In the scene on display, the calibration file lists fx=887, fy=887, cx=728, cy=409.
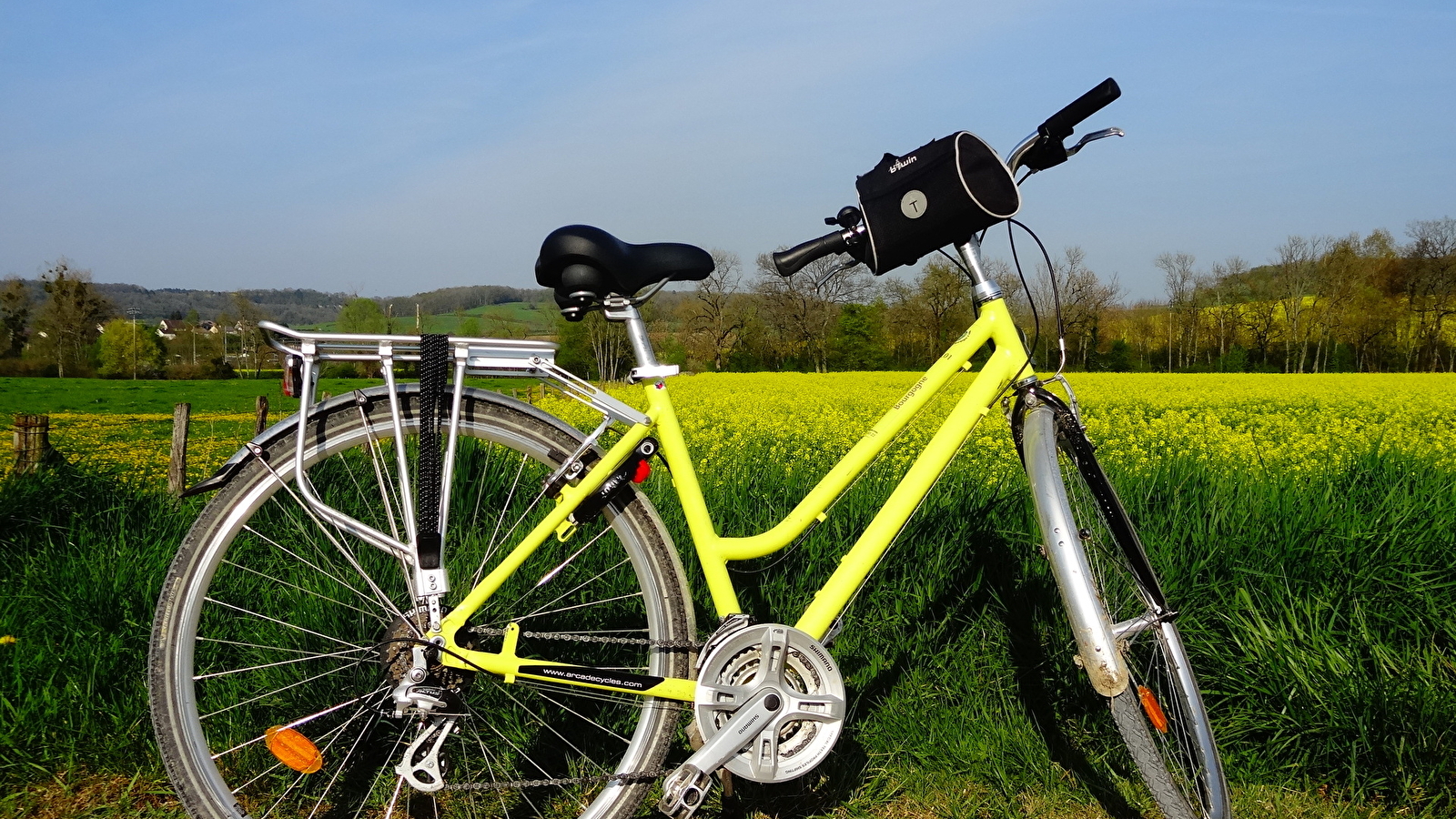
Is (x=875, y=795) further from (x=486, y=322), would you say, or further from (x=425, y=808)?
(x=486, y=322)

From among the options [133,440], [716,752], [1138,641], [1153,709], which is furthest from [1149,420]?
[133,440]

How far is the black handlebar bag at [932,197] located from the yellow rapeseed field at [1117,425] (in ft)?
4.94

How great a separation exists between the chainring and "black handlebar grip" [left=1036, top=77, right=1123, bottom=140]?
4.11 ft

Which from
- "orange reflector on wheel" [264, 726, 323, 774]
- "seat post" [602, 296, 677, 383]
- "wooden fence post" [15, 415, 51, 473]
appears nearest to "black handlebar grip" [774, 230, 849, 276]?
"seat post" [602, 296, 677, 383]

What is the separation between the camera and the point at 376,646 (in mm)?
1985

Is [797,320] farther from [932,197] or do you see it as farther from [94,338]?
[94,338]

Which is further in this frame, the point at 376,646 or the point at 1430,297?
the point at 1430,297

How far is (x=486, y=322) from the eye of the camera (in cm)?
1119

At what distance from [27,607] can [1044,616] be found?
3.29 m

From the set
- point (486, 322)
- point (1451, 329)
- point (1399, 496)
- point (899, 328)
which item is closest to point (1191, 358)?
point (1451, 329)

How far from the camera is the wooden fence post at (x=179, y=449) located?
584 cm

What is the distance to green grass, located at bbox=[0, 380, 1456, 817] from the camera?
238 cm

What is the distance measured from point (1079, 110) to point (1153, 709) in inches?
52.8

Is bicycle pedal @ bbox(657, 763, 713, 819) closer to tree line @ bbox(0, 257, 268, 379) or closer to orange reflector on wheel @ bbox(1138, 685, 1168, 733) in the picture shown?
orange reflector on wheel @ bbox(1138, 685, 1168, 733)
